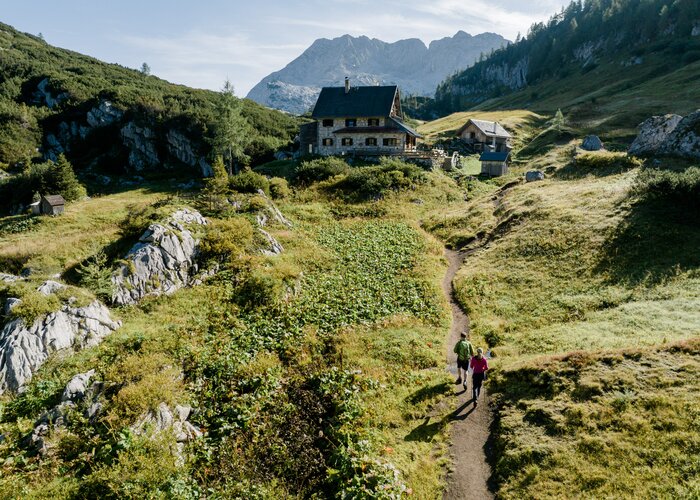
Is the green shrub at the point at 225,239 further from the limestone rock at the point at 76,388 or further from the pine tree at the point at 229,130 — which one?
the pine tree at the point at 229,130

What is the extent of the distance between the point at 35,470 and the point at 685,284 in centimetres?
2989

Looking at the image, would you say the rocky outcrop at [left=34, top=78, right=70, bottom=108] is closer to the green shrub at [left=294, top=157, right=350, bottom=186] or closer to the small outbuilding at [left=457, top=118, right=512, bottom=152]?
the green shrub at [left=294, top=157, right=350, bottom=186]

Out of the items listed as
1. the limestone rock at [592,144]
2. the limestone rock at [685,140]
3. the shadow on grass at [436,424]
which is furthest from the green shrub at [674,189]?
the limestone rock at [592,144]

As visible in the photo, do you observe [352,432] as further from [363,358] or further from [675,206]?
[675,206]

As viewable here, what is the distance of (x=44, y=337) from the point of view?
16.2m

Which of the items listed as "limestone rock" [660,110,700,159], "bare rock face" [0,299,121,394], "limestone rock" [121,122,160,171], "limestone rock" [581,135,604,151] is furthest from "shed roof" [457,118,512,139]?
"bare rock face" [0,299,121,394]

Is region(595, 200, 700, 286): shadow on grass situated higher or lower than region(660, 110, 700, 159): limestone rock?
lower

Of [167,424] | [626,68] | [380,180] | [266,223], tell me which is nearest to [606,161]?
[380,180]

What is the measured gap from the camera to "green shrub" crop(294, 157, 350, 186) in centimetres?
5250

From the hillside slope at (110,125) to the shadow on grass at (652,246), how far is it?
202 ft

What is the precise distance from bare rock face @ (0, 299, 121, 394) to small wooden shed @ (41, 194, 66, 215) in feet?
120

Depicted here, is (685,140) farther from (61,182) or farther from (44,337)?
(61,182)

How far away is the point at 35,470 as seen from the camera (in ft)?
37.8

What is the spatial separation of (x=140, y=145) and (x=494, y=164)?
227 feet
